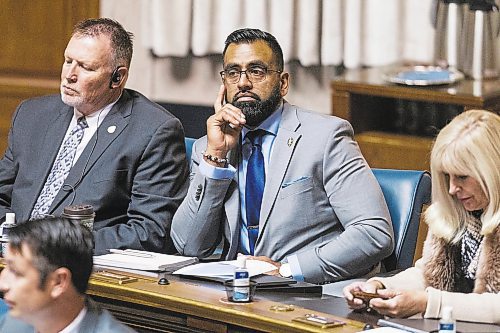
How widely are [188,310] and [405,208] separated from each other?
0.93 m

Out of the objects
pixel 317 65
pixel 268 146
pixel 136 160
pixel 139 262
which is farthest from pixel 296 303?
pixel 317 65

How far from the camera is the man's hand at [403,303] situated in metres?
2.76

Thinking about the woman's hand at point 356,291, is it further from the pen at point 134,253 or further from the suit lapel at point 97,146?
the suit lapel at point 97,146

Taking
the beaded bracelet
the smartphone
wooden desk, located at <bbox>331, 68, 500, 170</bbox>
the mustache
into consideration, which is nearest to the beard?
the mustache

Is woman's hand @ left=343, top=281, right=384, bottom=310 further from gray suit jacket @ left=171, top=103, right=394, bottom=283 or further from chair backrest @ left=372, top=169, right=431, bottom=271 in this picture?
chair backrest @ left=372, top=169, right=431, bottom=271

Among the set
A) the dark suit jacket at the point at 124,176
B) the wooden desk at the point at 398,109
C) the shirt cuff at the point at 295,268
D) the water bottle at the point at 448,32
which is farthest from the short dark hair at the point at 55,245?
the water bottle at the point at 448,32

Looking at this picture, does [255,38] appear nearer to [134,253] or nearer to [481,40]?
[134,253]

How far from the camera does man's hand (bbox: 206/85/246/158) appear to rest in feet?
11.8

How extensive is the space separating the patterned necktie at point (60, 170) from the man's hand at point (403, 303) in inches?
60.5

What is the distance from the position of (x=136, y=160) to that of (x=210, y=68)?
233cm

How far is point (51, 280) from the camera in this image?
2.42 meters

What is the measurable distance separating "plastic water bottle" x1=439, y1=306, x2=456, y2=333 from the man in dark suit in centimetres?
140

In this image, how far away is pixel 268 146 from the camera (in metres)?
3.67

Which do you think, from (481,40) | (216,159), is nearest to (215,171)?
(216,159)
